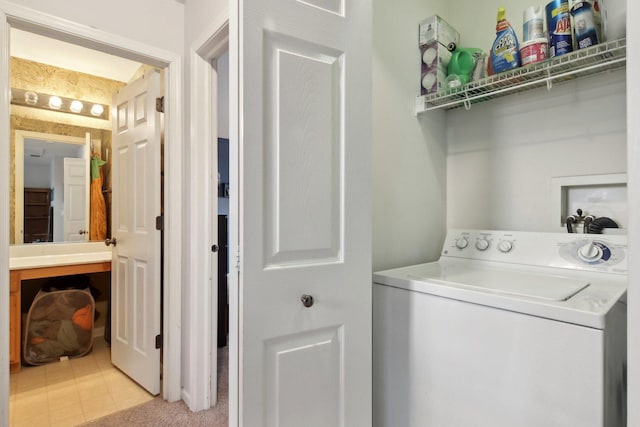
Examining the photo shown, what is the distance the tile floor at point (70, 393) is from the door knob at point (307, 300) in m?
1.63

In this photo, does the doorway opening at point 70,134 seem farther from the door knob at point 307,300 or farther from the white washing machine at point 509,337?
the white washing machine at point 509,337

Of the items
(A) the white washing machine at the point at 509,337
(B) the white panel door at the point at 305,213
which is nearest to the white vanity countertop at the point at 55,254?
(B) the white panel door at the point at 305,213

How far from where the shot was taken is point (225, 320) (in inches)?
103

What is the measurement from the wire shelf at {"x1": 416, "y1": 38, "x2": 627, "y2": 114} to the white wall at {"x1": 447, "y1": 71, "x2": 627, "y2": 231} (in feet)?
0.26

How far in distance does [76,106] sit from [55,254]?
130cm

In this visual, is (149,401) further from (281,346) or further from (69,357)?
(281,346)

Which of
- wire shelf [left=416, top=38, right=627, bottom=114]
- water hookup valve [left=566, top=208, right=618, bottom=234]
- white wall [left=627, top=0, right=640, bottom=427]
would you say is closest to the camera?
white wall [left=627, top=0, right=640, bottom=427]

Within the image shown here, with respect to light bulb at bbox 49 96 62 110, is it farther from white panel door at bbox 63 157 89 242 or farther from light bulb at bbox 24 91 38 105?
Answer: white panel door at bbox 63 157 89 242

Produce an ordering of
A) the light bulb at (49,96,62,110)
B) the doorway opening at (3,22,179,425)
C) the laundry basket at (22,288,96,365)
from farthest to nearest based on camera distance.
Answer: the light bulb at (49,96,62,110), the laundry basket at (22,288,96,365), the doorway opening at (3,22,179,425)

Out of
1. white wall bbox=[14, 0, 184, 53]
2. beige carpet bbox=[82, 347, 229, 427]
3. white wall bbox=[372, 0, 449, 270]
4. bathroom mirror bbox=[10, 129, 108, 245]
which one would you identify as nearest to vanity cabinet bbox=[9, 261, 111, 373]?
bathroom mirror bbox=[10, 129, 108, 245]

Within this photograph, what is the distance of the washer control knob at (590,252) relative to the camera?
1176 mm

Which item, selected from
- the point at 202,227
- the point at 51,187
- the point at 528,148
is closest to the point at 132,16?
the point at 202,227

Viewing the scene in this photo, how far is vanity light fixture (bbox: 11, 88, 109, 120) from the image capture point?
8.56ft

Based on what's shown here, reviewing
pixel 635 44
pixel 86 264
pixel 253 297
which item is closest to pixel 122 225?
pixel 86 264
